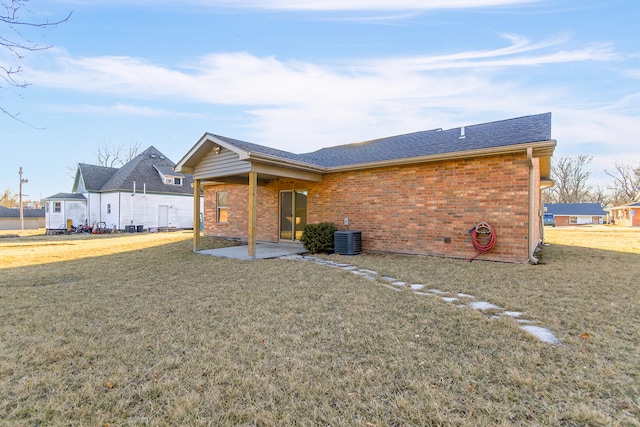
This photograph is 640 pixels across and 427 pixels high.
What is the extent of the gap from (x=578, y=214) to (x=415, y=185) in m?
47.5

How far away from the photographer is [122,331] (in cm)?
334

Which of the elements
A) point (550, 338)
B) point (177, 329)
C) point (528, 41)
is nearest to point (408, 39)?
point (528, 41)

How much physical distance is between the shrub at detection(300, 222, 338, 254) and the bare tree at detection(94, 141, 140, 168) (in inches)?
1330

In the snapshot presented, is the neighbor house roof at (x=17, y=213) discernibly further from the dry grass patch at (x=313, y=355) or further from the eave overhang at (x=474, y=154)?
the eave overhang at (x=474, y=154)

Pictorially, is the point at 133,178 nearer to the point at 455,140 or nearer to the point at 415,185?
the point at 415,185

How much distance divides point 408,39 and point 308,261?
8039mm

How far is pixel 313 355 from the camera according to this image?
2752mm

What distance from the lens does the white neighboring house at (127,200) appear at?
22.1m

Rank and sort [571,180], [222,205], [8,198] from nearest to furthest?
[222,205] → [571,180] → [8,198]

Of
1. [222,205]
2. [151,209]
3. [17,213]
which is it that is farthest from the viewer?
[17,213]

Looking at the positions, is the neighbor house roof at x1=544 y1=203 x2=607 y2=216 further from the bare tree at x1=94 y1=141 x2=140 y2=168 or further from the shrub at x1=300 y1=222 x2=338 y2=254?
the bare tree at x1=94 y1=141 x2=140 y2=168

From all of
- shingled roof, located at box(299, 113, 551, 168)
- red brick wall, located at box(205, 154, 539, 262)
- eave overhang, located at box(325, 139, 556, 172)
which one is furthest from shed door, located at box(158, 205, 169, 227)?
eave overhang, located at box(325, 139, 556, 172)

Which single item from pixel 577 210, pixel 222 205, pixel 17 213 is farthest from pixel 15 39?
pixel 577 210

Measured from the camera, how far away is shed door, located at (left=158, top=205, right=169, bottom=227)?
23.5 m
